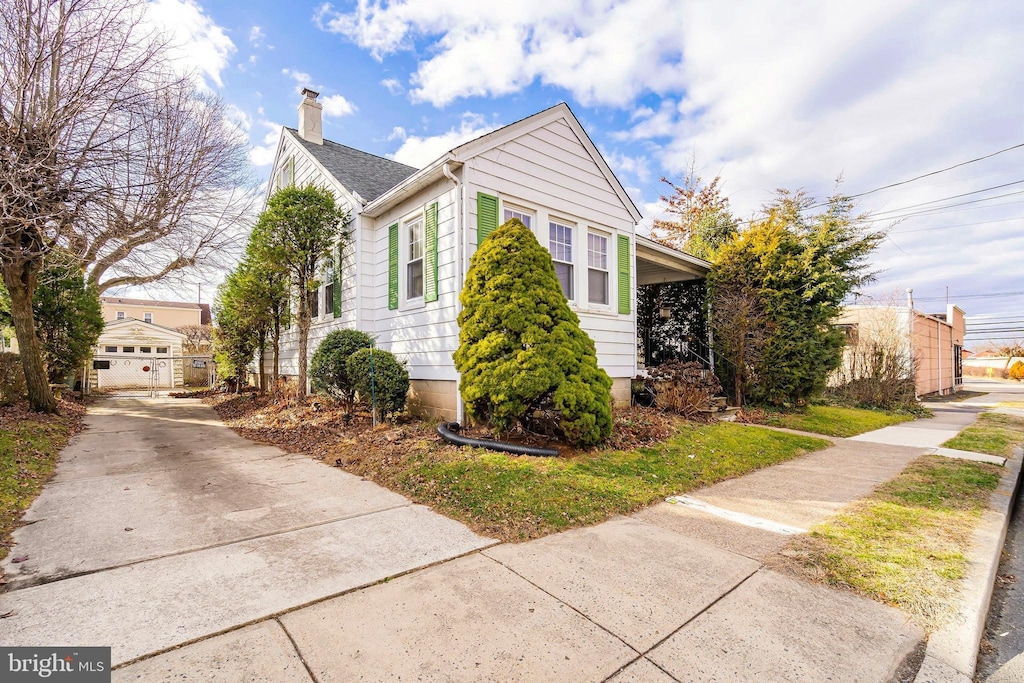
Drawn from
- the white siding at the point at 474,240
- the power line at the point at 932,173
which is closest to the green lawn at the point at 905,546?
the white siding at the point at 474,240

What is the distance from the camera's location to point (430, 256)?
285 inches

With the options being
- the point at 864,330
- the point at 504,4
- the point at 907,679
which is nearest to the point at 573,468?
the point at 907,679

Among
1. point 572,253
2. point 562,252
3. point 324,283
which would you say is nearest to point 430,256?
point 562,252

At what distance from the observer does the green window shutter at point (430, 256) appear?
7125 mm

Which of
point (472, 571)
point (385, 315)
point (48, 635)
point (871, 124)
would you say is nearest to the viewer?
point (48, 635)

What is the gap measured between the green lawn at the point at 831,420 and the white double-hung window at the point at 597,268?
4.10 m

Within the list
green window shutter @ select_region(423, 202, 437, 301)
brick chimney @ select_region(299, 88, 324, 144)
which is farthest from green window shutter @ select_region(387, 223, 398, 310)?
brick chimney @ select_region(299, 88, 324, 144)

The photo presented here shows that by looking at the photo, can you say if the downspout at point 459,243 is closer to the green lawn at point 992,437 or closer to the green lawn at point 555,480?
the green lawn at point 555,480

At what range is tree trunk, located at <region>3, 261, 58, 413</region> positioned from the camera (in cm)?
771

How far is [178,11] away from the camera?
7656 millimetres

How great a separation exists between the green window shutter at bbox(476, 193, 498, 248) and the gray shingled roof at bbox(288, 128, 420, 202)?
141 inches

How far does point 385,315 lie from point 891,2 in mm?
10371

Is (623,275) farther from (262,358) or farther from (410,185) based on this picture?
(262,358)

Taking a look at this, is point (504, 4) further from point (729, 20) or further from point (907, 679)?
point (907, 679)
